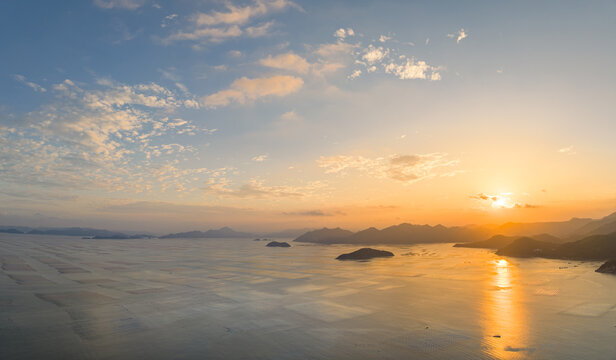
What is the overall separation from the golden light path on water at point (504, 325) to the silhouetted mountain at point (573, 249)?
85225mm

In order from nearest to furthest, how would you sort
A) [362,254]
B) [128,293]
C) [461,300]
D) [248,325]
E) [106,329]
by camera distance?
[106,329], [248,325], [461,300], [128,293], [362,254]

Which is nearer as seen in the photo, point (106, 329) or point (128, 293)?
point (106, 329)

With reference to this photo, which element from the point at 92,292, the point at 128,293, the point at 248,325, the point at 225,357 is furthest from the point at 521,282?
the point at 92,292

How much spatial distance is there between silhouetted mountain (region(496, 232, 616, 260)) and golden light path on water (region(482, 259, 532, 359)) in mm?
85225

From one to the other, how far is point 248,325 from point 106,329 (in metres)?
11.4

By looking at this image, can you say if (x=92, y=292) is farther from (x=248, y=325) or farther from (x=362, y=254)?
(x=362, y=254)

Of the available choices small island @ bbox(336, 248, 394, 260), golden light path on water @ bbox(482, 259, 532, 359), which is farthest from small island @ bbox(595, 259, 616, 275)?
small island @ bbox(336, 248, 394, 260)

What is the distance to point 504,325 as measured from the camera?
26.7m

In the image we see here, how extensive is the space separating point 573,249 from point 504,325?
116302mm

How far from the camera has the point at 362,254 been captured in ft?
395

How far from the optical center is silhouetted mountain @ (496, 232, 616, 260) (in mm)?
99375

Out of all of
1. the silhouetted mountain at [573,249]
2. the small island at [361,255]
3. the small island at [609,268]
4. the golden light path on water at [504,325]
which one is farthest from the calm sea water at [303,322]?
the silhouetted mountain at [573,249]

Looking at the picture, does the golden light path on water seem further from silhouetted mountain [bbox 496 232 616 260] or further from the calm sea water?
silhouetted mountain [bbox 496 232 616 260]

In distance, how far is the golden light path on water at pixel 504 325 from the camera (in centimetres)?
2033
